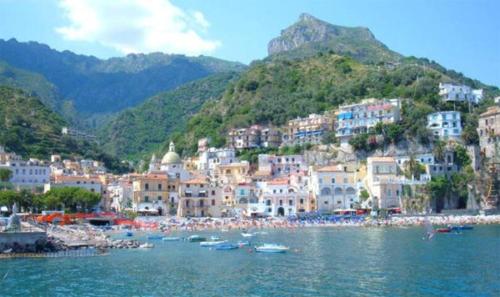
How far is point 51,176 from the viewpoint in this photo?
3265 inches

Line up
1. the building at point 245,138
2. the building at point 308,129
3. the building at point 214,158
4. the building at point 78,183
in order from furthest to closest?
1. the building at point 245,138
2. the building at point 214,158
3. the building at point 308,129
4. the building at point 78,183

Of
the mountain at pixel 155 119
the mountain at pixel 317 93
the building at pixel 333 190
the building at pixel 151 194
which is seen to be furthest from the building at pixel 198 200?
the mountain at pixel 155 119

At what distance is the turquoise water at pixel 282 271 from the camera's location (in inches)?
1117

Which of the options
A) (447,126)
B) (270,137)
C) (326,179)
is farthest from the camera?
(270,137)

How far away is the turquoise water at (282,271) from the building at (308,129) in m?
46.2

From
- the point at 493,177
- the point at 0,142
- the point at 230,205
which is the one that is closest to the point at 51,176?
the point at 0,142

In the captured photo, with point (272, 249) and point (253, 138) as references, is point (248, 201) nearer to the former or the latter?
point (253, 138)

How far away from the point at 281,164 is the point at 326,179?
1212cm

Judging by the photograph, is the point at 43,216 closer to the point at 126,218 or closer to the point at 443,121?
the point at 126,218

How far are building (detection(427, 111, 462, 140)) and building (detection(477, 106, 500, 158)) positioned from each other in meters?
2.99

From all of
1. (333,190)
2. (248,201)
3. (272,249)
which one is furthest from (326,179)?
(272,249)

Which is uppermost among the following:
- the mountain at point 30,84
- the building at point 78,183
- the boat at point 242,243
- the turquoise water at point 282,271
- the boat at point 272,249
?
the mountain at point 30,84

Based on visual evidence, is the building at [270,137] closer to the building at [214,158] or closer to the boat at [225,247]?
the building at [214,158]

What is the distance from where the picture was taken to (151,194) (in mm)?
81562
